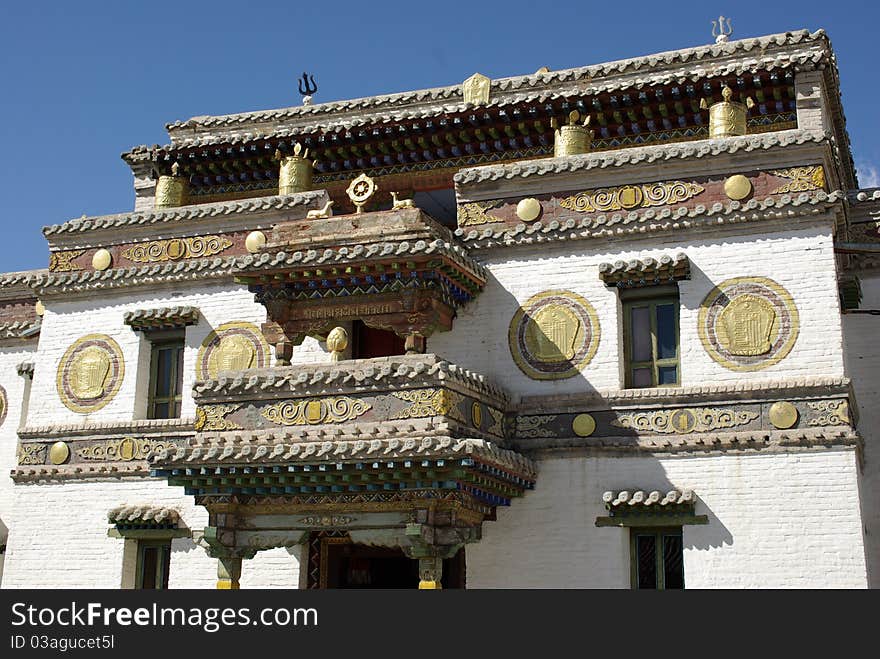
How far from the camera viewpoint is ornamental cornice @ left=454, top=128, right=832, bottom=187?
1595 centimetres

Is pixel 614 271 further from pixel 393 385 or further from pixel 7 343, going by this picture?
pixel 7 343

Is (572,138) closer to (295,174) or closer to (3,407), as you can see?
(295,174)

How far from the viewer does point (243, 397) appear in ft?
51.6

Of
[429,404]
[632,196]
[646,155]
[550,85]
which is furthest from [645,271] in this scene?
[550,85]

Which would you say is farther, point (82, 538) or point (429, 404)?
point (82, 538)

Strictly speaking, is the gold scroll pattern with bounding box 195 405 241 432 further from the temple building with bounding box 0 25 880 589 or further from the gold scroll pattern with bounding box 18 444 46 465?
the gold scroll pattern with bounding box 18 444 46 465

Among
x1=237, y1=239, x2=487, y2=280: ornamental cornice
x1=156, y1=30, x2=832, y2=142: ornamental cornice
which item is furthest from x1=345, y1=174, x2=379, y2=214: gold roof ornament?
x1=156, y1=30, x2=832, y2=142: ornamental cornice

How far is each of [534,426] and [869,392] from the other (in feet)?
15.6

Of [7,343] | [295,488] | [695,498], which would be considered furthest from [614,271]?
[7,343]

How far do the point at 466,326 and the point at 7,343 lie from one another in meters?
9.40

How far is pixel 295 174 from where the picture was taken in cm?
1928

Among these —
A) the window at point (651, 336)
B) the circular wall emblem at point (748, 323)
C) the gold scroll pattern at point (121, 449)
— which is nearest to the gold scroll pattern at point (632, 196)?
the window at point (651, 336)
